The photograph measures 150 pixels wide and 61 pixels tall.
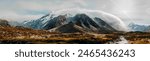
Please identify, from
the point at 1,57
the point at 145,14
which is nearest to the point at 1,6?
the point at 145,14

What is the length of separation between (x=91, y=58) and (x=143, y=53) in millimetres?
7672

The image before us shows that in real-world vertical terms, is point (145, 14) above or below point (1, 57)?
above

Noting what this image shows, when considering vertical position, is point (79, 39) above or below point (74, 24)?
below

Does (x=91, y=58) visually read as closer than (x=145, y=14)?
Yes

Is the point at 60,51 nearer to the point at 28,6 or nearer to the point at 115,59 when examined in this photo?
the point at 115,59

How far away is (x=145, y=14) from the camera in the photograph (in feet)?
251

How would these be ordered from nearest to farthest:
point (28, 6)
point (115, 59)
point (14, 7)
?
point (115, 59), point (28, 6), point (14, 7)

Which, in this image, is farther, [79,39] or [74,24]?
[74,24]

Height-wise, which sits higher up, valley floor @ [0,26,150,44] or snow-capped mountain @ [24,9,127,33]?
snow-capped mountain @ [24,9,127,33]

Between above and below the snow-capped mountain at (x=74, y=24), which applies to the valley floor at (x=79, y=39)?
below

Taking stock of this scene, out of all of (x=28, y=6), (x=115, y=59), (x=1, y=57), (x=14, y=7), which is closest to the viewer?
(x=115, y=59)

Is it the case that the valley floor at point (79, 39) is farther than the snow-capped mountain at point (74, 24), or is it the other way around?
the snow-capped mountain at point (74, 24)

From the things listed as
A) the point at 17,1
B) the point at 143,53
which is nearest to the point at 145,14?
the point at 17,1

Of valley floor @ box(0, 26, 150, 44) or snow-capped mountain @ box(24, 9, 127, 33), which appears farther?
snow-capped mountain @ box(24, 9, 127, 33)
